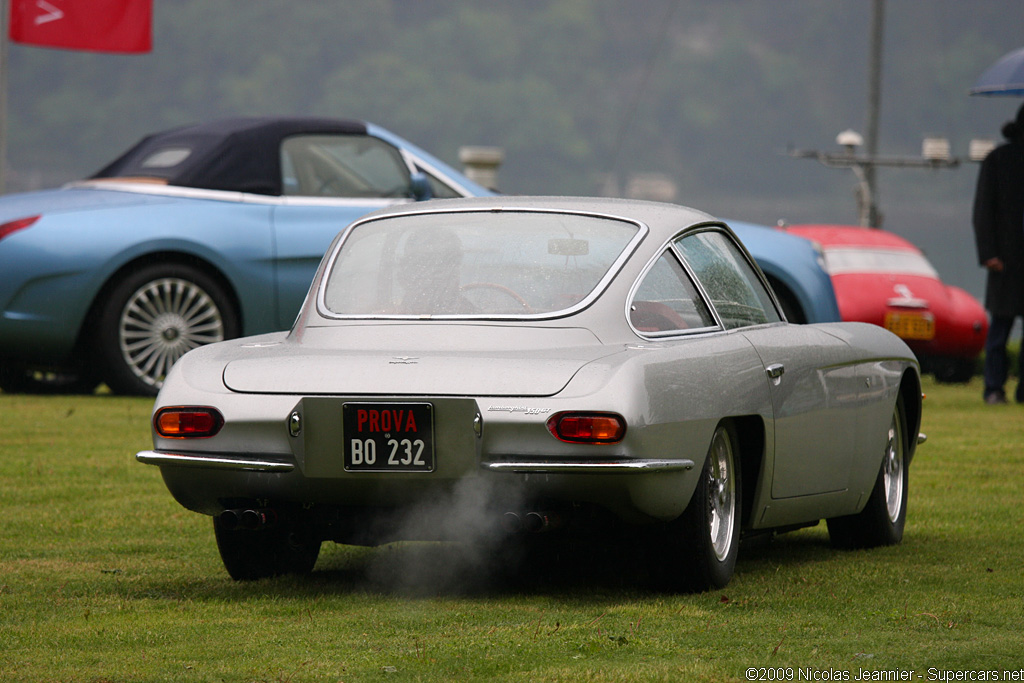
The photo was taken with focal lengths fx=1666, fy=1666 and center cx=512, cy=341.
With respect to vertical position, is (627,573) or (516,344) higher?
(516,344)

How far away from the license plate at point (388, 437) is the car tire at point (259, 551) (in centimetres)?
57

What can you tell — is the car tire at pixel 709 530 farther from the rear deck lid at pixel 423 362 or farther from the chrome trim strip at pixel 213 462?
the chrome trim strip at pixel 213 462

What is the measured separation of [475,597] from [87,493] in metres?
2.79

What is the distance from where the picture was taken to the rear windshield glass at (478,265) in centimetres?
501

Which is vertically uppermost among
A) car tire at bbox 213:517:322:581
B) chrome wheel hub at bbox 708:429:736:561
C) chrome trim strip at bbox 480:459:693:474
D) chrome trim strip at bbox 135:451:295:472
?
chrome trim strip at bbox 480:459:693:474

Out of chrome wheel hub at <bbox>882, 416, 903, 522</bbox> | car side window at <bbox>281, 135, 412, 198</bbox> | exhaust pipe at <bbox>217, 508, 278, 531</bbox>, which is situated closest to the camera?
exhaust pipe at <bbox>217, 508, 278, 531</bbox>

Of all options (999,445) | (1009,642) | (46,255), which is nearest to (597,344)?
(1009,642)

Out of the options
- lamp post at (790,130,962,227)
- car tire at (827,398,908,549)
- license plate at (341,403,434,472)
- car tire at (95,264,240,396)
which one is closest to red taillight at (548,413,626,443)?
license plate at (341,403,434,472)

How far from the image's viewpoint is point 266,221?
35.4 ft

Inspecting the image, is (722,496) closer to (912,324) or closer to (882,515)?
(882,515)

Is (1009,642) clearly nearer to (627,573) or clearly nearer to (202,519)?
(627,573)

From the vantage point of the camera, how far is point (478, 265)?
16.9 ft

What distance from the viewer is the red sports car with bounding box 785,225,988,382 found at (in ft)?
48.5

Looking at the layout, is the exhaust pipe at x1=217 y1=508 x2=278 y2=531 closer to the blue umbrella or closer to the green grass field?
the green grass field
